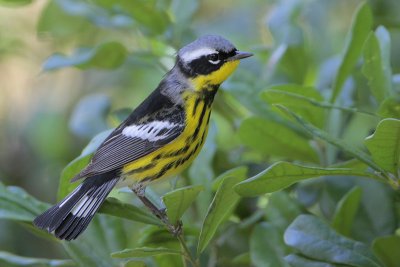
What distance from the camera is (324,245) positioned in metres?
1.82

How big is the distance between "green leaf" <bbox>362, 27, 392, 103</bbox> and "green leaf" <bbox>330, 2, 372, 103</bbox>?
0.52 ft

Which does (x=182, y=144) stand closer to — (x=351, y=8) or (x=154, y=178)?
(x=154, y=178)

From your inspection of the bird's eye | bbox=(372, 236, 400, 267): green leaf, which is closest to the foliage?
bbox=(372, 236, 400, 267): green leaf

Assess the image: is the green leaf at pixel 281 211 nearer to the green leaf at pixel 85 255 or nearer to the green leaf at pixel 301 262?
the green leaf at pixel 301 262

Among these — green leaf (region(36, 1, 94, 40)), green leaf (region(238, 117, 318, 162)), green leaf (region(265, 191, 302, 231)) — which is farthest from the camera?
green leaf (region(36, 1, 94, 40))

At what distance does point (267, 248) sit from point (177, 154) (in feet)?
1.86

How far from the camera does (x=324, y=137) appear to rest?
67.7 inches

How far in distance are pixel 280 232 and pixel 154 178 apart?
1.86ft

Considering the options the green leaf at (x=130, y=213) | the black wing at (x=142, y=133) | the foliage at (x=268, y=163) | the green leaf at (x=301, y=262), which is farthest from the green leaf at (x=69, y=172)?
the green leaf at (x=301, y=262)

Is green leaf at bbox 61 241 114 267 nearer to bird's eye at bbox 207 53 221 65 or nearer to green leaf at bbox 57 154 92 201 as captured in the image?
green leaf at bbox 57 154 92 201

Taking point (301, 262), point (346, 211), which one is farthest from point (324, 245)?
point (346, 211)

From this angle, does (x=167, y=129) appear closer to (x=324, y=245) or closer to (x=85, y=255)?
(x=85, y=255)

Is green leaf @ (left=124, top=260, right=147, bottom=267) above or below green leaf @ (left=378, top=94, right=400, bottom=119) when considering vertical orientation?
above

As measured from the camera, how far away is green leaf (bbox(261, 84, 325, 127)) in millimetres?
1873
